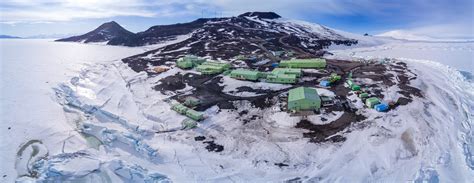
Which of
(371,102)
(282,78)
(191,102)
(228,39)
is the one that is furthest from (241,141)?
(228,39)

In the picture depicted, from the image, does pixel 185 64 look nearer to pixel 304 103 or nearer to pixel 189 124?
pixel 189 124

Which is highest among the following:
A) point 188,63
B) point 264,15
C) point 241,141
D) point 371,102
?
point 264,15

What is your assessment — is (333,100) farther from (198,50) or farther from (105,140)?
(198,50)

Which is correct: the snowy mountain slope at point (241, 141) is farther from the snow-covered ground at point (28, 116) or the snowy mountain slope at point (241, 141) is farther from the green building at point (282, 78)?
the green building at point (282, 78)

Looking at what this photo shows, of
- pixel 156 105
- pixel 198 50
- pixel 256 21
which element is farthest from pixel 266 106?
pixel 256 21

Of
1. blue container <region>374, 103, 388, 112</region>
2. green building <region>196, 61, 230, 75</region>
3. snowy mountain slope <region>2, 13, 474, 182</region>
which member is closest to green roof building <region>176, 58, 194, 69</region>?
green building <region>196, 61, 230, 75</region>

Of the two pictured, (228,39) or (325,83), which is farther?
(228,39)
